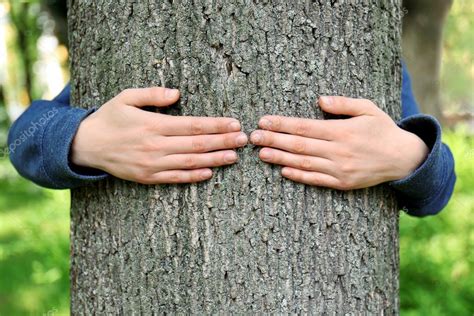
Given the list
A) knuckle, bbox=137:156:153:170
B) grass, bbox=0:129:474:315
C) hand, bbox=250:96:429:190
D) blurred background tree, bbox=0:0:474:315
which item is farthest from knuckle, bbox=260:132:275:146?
grass, bbox=0:129:474:315

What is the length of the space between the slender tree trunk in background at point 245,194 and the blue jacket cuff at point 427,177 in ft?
0.38

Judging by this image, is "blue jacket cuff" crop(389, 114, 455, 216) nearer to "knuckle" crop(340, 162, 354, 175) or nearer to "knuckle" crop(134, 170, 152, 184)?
"knuckle" crop(340, 162, 354, 175)

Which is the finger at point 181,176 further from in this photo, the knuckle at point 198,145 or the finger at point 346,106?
the finger at point 346,106

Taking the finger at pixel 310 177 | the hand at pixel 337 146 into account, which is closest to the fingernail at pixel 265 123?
the hand at pixel 337 146

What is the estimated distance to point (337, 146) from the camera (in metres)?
1.53

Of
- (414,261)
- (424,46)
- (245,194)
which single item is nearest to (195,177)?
(245,194)

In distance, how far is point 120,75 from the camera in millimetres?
1626

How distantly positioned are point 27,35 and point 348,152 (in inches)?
577

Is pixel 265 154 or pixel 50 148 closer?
pixel 265 154

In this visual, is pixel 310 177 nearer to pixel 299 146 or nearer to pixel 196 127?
pixel 299 146

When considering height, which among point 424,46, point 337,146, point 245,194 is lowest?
point 245,194

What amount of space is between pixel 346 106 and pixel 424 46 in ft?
23.9

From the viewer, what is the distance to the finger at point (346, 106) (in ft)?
5.01

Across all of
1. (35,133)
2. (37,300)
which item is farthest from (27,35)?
(35,133)
